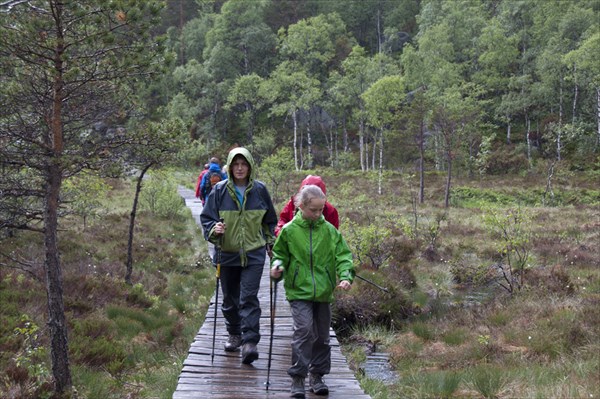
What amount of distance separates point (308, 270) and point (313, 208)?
0.56m

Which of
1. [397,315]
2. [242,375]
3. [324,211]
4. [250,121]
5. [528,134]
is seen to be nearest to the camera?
[242,375]

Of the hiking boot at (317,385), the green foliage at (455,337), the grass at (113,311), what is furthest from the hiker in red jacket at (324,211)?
the green foliage at (455,337)

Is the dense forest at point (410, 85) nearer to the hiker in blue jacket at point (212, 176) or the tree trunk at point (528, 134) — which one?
the tree trunk at point (528, 134)

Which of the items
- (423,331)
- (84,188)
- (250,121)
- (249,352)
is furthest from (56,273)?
(250,121)

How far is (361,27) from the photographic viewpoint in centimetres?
7156

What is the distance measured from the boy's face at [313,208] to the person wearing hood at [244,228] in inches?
33.5

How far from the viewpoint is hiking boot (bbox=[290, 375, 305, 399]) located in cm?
459

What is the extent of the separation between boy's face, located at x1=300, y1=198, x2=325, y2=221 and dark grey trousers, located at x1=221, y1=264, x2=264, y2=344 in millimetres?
1079

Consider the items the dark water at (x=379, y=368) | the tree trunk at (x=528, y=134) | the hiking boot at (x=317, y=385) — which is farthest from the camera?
the tree trunk at (x=528, y=134)

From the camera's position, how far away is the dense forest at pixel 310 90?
245 inches

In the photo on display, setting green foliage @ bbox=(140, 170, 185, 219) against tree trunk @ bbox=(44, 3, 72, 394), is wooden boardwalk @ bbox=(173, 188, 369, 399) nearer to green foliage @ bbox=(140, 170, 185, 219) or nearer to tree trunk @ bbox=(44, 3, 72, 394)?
tree trunk @ bbox=(44, 3, 72, 394)

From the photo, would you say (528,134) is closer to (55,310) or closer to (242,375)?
(242,375)

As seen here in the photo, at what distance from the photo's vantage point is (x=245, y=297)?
17.5 ft

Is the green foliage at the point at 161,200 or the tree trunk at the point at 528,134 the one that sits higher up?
the tree trunk at the point at 528,134
